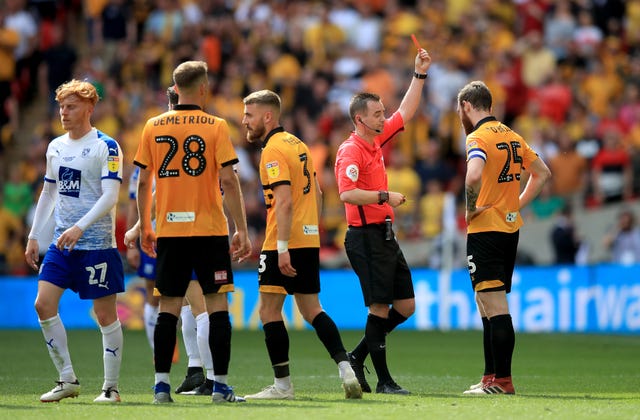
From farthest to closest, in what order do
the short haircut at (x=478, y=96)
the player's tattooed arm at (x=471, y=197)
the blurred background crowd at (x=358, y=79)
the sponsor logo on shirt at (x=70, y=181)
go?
the blurred background crowd at (x=358, y=79)
the short haircut at (x=478, y=96)
the player's tattooed arm at (x=471, y=197)
the sponsor logo on shirt at (x=70, y=181)

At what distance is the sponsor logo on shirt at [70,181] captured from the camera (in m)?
10.2

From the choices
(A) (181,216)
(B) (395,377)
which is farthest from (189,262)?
(B) (395,377)

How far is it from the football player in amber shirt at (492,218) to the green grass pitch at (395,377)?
409 millimetres

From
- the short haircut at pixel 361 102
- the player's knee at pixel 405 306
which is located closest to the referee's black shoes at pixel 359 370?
the player's knee at pixel 405 306

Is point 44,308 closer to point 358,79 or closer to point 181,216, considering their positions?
point 181,216

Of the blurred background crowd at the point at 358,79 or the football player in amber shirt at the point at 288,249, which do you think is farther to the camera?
the blurred background crowd at the point at 358,79

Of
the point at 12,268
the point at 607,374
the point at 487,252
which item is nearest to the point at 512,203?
the point at 487,252

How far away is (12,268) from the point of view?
78.9 feet

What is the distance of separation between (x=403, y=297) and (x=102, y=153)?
3.02 meters

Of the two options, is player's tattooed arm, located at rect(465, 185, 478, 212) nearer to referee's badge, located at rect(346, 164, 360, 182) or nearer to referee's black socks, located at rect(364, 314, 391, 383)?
referee's badge, located at rect(346, 164, 360, 182)

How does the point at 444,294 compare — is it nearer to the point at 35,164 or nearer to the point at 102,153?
the point at 35,164

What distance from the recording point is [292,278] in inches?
410

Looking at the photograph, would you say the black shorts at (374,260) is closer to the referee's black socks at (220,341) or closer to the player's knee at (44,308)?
the referee's black socks at (220,341)

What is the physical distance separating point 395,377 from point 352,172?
2925 mm
